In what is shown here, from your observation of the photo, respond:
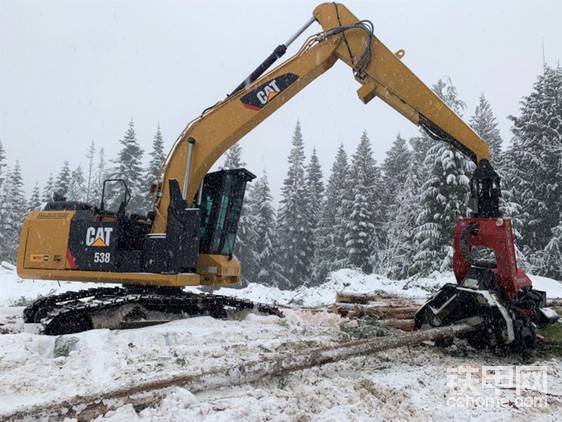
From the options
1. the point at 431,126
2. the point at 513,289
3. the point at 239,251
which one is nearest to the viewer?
the point at 513,289

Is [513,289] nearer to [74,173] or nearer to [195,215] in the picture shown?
[195,215]

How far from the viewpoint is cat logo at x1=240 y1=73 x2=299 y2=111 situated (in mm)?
7582

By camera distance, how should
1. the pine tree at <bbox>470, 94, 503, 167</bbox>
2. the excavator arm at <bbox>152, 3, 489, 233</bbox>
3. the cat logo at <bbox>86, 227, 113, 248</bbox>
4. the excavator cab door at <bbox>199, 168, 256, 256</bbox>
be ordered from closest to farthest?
the cat logo at <bbox>86, 227, 113, 248</bbox> → the excavator arm at <bbox>152, 3, 489, 233</bbox> → the excavator cab door at <bbox>199, 168, 256, 256</bbox> → the pine tree at <bbox>470, 94, 503, 167</bbox>

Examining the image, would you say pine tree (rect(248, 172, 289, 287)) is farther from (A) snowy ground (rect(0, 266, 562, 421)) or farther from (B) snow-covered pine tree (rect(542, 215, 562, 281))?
(A) snowy ground (rect(0, 266, 562, 421))

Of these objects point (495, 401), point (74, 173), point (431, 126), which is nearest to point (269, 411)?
point (495, 401)

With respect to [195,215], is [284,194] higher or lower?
higher

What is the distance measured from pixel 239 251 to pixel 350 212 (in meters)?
9.60

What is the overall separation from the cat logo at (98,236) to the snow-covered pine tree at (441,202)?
56.7 feet

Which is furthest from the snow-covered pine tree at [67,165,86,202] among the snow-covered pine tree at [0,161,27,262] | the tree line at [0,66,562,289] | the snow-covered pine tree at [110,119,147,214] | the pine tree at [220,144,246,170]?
the pine tree at [220,144,246,170]

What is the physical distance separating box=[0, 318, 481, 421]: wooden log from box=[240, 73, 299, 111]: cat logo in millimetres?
4361

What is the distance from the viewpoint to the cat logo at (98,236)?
708 centimetres

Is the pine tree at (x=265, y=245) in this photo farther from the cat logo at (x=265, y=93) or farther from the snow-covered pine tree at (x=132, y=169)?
the cat logo at (x=265, y=93)

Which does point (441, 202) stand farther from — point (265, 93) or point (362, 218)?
point (265, 93)

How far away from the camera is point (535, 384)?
4.47 metres
